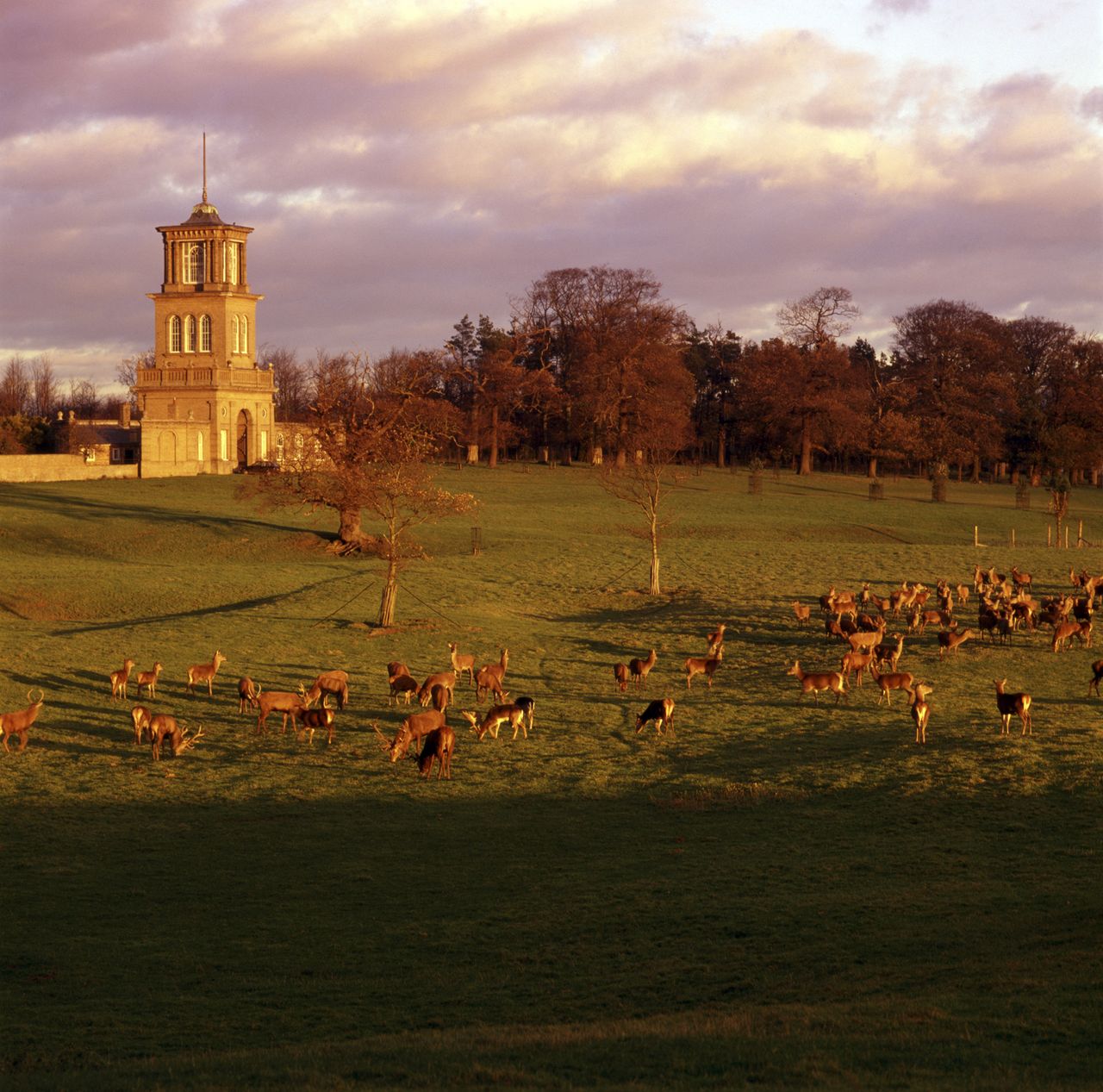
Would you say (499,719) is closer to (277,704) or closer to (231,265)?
(277,704)

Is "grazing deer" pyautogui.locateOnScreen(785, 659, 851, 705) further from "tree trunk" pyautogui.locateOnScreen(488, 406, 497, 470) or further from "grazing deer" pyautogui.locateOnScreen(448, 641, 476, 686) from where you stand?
"tree trunk" pyautogui.locateOnScreen(488, 406, 497, 470)

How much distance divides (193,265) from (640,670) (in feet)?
288

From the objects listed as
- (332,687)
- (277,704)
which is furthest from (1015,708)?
(277,704)

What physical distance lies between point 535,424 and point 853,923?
106895 millimetres

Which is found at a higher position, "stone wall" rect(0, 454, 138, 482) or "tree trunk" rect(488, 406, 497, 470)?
"tree trunk" rect(488, 406, 497, 470)

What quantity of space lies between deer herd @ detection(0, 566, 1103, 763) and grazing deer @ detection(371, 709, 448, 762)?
0.02 meters

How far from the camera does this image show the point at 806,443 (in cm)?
10900

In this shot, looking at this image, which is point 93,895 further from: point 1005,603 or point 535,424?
point 535,424

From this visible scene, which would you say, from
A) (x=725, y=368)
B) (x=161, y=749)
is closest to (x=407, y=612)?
(x=161, y=749)

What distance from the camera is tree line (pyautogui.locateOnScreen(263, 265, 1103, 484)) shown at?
106m

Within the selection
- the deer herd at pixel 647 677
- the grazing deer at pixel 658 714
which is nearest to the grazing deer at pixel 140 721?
the deer herd at pixel 647 677

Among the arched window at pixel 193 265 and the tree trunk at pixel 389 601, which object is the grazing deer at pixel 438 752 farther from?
the arched window at pixel 193 265

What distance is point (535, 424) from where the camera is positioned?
122 meters

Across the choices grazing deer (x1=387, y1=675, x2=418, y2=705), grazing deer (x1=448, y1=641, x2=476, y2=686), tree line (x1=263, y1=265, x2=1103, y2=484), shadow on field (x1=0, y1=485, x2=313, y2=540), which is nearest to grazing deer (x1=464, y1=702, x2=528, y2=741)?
grazing deer (x1=387, y1=675, x2=418, y2=705)
